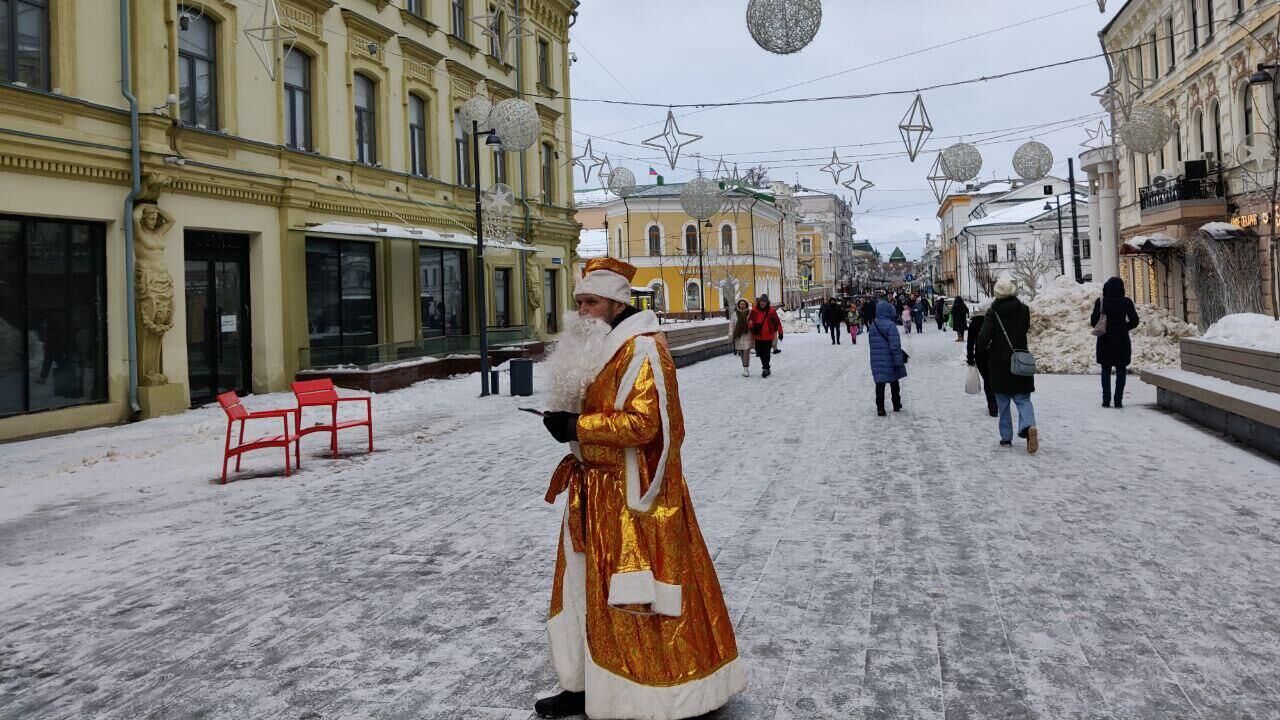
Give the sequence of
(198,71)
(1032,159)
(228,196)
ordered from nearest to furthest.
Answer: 1. (198,71)
2. (228,196)
3. (1032,159)

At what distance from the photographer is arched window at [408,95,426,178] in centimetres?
2075

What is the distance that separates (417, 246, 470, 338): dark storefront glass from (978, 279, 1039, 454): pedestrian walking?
1485 centimetres

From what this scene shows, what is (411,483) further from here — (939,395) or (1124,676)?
(939,395)

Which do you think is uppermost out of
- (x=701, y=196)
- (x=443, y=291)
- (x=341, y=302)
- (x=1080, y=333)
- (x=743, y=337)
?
(x=701, y=196)

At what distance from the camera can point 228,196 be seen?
15.0m

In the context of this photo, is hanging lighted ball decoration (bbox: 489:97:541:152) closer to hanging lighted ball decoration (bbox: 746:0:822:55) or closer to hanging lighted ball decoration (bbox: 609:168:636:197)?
hanging lighted ball decoration (bbox: 746:0:822:55)

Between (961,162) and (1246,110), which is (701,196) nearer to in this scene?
(961,162)

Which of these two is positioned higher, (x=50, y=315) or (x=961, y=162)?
(x=961, y=162)

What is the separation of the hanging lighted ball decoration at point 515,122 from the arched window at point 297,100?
4159mm

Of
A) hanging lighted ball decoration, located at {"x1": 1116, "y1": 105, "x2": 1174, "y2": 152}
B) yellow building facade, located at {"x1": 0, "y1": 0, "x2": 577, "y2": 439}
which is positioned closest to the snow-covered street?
yellow building facade, located at {"x1": 0, "y1": 0, "x2": 577, "y2": 439}

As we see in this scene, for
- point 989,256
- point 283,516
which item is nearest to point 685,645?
point 283,516

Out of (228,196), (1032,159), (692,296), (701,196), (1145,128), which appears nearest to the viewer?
(228,196)

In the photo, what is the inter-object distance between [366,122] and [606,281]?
17602mm

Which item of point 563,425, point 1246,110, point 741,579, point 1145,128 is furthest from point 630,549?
point 1246,110
